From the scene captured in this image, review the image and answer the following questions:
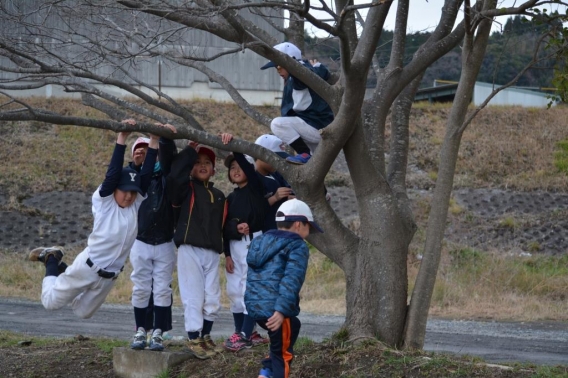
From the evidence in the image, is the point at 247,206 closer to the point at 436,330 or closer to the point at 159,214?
the point at 159,214

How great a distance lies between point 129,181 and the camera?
24.5ft

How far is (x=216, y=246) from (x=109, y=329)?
209 inches

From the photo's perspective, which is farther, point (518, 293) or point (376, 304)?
point (518, 293)

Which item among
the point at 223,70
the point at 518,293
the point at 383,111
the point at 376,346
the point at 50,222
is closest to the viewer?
the point at 376,346

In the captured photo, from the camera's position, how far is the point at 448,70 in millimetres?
41531

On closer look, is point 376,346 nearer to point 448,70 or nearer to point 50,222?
point 50,222

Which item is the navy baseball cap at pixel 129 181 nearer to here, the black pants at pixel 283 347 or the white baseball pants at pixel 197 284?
the white baseball pants at pixel 197 284

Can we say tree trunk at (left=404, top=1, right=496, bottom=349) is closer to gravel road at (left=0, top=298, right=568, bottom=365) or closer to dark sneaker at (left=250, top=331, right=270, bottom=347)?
dark sneaker at (left=250, top=331, right=270, bottom=347)

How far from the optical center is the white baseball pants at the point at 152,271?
25.0 ft

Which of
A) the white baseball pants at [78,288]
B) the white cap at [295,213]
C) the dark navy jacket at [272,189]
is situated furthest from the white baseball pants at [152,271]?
the white cap at [295,213]

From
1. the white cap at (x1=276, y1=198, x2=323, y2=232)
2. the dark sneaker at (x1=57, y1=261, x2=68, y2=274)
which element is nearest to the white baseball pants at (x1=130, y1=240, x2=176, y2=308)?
the dark sneaker at (x1=57, y1=261, x2=68, y2=274)

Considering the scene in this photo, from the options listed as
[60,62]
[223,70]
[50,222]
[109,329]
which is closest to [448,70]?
[223,70]

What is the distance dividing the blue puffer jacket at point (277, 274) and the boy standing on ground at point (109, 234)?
1.52 metres

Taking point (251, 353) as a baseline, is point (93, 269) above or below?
above
